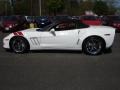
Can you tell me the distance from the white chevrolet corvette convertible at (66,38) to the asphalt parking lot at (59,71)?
0.97ft

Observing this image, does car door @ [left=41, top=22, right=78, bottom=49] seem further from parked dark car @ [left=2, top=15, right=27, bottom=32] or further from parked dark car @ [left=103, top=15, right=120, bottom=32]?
parked dark car @ [left=103, top=15, right=120, bottom=32]

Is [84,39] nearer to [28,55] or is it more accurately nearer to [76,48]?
[76,48]

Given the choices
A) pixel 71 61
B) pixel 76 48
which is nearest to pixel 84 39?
pixel 76 48

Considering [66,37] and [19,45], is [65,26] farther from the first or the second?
[19,45]

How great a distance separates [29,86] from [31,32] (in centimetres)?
623

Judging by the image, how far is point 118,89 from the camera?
7.97 meters

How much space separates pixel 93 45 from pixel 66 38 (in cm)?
101

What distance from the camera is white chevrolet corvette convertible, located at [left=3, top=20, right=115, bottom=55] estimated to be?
14.0 m

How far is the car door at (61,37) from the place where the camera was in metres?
14.1

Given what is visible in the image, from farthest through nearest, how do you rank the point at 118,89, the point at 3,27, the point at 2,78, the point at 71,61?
the point at 3,27 → the point at 71,61 → the point at 2,78 → the point at 118,89

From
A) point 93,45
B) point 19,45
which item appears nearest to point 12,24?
point 19,45

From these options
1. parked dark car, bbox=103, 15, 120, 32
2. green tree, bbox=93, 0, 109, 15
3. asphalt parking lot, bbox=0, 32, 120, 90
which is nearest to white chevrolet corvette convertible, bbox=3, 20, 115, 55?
asphalt parking lot, bbox=0, 32, 120, 90

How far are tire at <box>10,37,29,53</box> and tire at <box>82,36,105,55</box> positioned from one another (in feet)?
7.17

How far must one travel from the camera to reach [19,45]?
568 inches
